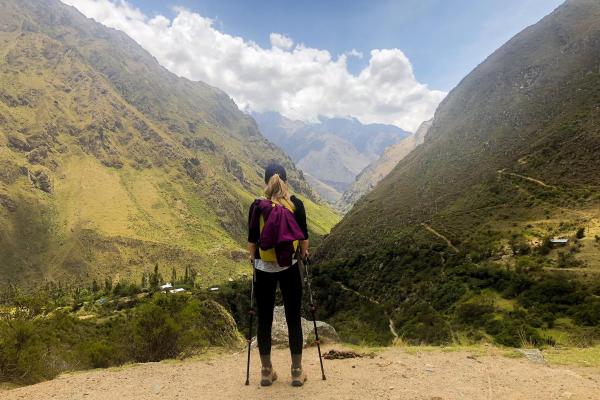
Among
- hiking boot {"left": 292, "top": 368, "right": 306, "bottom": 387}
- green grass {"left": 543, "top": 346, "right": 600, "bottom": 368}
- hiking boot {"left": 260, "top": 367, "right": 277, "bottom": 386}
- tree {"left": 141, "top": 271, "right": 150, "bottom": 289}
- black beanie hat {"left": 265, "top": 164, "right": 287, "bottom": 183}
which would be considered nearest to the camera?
hiking boot {"left": 292, "top": 368, "right": 306, "bottom": 387}

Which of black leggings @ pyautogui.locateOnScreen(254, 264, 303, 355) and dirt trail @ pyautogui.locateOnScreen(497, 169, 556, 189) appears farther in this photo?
dirt trail @ pyautogui.locateOnScreen(497, 169, 556, 189)

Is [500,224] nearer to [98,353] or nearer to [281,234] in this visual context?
[98,353]

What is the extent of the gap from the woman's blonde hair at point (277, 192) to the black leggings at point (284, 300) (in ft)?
3.90

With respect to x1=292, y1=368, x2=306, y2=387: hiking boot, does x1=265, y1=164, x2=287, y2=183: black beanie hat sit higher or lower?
higher

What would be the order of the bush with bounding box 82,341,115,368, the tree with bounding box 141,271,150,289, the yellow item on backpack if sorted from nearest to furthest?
the yellow item on backpack
the bush with bounding box 82,341,115,368
the tree with bounding box 141,271,150,289

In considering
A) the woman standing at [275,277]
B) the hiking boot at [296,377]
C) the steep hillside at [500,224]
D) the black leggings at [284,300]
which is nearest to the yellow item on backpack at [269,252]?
the woman standing at [275,277]

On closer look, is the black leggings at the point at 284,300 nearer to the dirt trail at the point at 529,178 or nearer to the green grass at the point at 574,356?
the green grass at the point at 574,356

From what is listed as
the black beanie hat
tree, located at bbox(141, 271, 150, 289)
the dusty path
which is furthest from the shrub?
tree, located at bbox(141, 271, 150, 289)

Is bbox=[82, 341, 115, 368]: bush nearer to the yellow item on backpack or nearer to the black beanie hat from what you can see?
the yellow item on backpack

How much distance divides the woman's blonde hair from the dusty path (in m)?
3.32

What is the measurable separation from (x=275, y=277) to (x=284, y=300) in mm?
442

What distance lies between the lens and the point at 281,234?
6863mm

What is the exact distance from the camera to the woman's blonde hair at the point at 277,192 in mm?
7348

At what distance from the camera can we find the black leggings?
284 inches
